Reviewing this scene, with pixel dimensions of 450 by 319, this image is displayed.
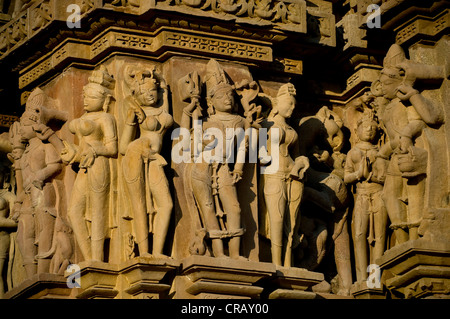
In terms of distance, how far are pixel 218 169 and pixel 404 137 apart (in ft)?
6.21

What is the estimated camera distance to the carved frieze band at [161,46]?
17594mm

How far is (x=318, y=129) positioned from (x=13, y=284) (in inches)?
148

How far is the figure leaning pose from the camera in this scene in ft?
55.9

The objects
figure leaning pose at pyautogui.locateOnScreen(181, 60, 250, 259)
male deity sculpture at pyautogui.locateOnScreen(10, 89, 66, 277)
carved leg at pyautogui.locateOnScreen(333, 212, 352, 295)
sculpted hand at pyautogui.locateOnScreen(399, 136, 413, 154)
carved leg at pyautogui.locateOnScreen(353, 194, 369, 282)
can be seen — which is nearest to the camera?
figure leaning pose at pyautogui.locateOnScreen(181, 60, 250, 259)

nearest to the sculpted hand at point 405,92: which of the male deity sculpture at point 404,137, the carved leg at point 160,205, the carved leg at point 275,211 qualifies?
the male deity sculpture at point 404,137

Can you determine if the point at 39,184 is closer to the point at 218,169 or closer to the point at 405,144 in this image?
the point at 218,169

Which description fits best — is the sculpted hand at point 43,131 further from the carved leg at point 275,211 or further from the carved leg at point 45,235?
the carved leg at point 275,211

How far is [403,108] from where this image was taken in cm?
1756

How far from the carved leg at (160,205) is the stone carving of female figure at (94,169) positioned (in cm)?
53

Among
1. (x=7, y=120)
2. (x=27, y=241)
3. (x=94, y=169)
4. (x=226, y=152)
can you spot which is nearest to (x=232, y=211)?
(x=226, y=152)

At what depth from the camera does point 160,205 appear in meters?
17.0

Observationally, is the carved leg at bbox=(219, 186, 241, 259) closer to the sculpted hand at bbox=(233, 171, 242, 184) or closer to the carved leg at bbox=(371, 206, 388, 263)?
the sculpted hand at bbox=(233, 171, 242, 184)

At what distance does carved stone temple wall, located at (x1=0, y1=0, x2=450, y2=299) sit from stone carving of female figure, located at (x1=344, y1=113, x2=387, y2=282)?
0.07ft

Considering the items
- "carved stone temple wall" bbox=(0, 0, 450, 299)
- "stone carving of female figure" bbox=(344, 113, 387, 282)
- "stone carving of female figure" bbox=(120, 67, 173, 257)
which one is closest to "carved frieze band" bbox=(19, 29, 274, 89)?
"carved stone temple wall" bbox=(0, 0, 450, 299)
